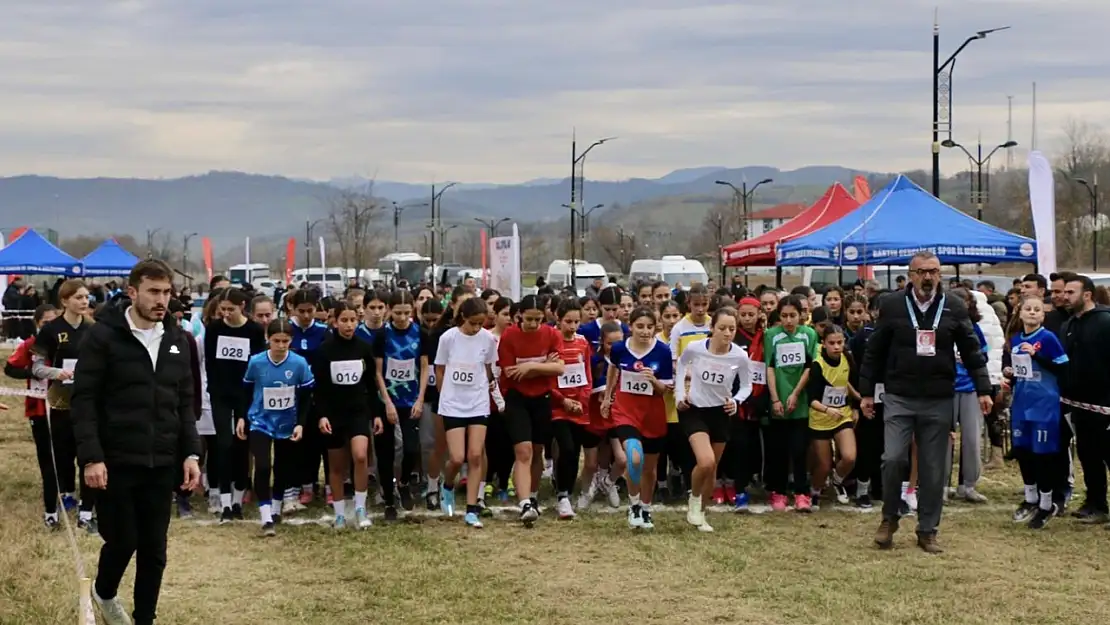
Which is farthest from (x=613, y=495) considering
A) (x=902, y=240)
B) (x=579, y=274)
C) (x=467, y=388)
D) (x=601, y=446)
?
(x=579, y=274)

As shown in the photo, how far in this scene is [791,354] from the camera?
33.9 ft

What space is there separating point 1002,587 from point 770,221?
14519 cm

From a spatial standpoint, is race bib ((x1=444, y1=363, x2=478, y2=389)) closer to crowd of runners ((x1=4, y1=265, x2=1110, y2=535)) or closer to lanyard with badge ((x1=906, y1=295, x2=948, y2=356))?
crowd of runners ((x1=4, y1=265, x2=1110, y2=535))

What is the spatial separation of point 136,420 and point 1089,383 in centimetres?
739

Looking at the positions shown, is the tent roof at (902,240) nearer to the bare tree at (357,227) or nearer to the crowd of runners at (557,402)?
the crowd of runners at (557,402)

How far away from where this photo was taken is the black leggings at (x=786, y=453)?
10.4m

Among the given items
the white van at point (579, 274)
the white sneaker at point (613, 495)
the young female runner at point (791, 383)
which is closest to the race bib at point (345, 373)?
the white sneaker at point (613, 495)

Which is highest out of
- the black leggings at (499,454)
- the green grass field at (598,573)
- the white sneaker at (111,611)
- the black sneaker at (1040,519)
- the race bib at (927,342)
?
the race bib at (927,342)

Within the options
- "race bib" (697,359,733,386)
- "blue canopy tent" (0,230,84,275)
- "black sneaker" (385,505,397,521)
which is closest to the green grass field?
"black sneaker" (385,505,397,521)

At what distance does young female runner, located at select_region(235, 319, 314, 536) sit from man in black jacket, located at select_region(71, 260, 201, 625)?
3228mm

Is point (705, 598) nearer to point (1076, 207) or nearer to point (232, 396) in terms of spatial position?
point (232, 396)

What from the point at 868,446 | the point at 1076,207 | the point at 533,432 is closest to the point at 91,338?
the point at 533,432

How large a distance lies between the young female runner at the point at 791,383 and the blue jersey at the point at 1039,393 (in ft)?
5.62

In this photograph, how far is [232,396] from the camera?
10.0 metres
